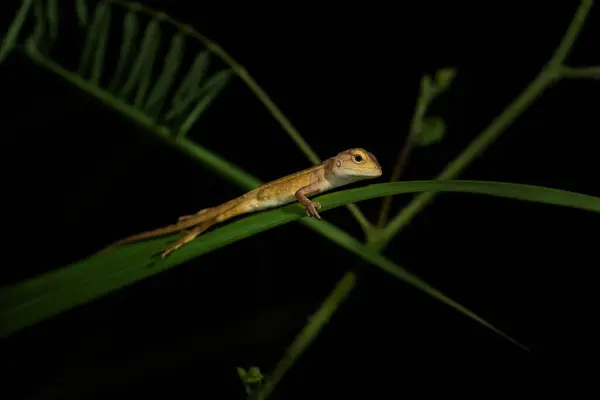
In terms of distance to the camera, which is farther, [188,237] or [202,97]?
[202,97]

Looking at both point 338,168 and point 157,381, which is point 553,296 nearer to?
point 338,168

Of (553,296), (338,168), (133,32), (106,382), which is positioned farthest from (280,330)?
(133,32)

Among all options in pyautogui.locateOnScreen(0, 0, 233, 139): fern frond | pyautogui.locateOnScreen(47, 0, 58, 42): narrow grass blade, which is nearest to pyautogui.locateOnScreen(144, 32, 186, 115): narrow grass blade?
pyautogui.locateOnScreen(0, 0, 233, 139): fern frond

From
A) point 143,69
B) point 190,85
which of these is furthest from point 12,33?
point 190,85

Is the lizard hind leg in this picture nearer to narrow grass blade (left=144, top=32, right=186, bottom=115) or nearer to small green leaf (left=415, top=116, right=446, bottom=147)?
narrow grass blade (left=144, top=32, right=186, bottom=115)

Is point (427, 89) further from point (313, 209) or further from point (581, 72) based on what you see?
point (313, 209)
